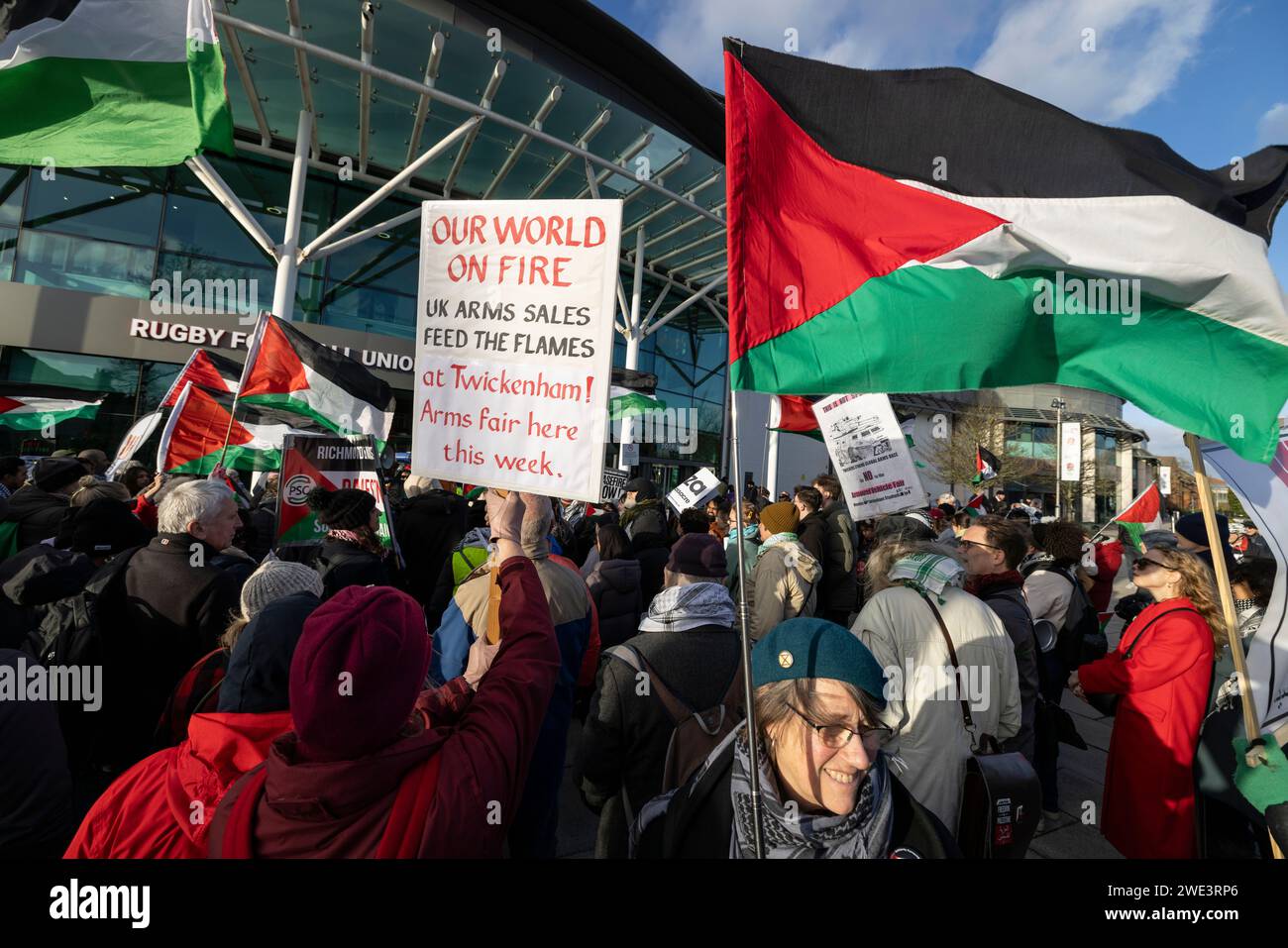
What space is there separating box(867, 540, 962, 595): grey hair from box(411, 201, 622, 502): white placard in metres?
1.48

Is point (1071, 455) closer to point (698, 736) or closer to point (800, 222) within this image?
point (800, 222)

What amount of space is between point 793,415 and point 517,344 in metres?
4.23

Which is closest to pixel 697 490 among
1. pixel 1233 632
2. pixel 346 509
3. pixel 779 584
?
pixel 779 584

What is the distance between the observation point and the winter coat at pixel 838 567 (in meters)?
6.34

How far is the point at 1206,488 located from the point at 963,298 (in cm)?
105

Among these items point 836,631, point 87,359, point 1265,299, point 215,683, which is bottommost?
point 215,683

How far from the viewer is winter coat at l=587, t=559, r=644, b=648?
14.1 ft

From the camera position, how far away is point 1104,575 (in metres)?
6.34

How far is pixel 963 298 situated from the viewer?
99.1 inches

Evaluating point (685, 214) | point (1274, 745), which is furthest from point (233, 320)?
point (1274, 745)

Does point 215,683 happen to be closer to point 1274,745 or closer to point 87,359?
point 1274,745

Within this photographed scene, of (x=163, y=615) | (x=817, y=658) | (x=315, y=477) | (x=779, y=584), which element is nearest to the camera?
(x=817, y=658)

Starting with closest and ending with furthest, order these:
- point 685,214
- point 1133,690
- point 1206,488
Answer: point 1206,488 < point 1133,690 < point 685,214

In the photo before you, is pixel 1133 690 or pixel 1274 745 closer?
pixel 1274 745
